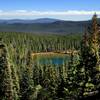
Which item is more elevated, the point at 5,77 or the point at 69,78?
the point at 69,78

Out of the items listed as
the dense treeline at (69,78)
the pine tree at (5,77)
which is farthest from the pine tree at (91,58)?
→ the pine tree at (5,77)

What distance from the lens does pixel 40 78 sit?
103m

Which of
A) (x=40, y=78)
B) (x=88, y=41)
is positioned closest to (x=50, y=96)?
(x=40, y=78)

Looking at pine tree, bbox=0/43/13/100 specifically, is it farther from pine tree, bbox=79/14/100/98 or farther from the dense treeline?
pine tree, bbox=79/14/100/98

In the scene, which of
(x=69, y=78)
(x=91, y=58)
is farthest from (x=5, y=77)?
(x=91, y=58)

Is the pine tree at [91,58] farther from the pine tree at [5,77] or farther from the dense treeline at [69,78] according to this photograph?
the pine tree at [5,77]

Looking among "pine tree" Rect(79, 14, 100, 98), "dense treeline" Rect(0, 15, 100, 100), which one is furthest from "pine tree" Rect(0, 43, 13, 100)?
"pine tree" Rect(79, 14, 100, 98)

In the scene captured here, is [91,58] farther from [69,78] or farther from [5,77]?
[5,77]

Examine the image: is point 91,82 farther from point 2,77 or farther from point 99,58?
point 2,77

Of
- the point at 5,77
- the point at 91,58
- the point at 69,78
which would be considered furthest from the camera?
the point at 5,77

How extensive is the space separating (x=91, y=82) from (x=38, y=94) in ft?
133

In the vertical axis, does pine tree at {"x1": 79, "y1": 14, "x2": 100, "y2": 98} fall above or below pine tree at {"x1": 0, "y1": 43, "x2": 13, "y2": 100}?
above

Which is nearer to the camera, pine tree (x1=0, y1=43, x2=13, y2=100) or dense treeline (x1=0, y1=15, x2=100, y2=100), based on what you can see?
dense treeline (x1=0, y1=15, x2=100, y2=100)

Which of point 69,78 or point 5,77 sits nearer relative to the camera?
point 69,78
